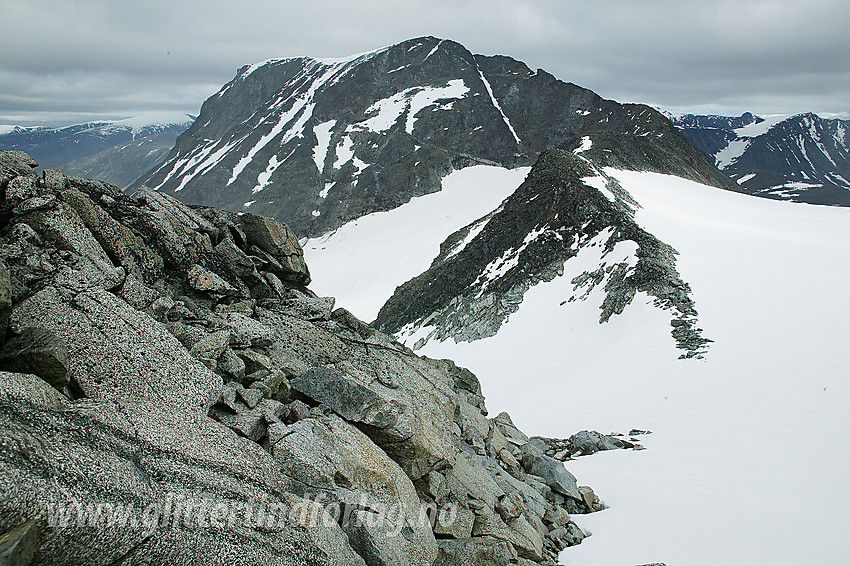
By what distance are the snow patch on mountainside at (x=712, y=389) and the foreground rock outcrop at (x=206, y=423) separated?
1969 millimetres

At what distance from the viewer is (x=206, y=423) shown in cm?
702

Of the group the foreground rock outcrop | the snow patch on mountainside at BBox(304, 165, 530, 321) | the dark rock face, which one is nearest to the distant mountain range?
the dark rock face

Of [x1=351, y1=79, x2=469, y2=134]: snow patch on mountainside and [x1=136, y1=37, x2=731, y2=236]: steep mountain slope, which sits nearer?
[x1=136, y1=37, x2=731, y2=236]: steep mountain slope

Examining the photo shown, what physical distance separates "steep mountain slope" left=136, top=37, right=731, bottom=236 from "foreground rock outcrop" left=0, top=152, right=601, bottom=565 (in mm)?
65719

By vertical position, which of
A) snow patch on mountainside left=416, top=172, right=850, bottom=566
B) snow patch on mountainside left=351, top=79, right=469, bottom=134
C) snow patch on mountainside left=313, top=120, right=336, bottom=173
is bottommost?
snow patch on mountainside left=416, top=172, right=850, bottom=566

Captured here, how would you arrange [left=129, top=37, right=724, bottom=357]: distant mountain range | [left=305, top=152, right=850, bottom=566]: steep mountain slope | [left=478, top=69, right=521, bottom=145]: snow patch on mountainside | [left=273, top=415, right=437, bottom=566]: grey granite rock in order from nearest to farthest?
[left=273, top=415, right=437, bottom=566]: grey granite rock
[left=305, top=152, right=850, bottom=566]: steep mountain slope
[left=129, top=37, right=724, bottom=357]: distant mountain range
[left=478, top=69, right=521, bottom=145]: snow patch on mountainside

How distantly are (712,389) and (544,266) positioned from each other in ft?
59.0

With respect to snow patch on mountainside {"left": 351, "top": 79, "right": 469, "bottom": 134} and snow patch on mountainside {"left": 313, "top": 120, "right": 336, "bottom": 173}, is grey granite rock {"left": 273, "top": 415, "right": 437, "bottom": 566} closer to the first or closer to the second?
snow patch on mountainside {"left": 313, "top": 120, "right": 336, "bottom": 173}

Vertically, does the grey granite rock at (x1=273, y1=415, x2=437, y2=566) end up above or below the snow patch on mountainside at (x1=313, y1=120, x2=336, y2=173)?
below

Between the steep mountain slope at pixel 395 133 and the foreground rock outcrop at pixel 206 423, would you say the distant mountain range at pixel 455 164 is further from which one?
the foreground rock outcrop at pixel 206 423

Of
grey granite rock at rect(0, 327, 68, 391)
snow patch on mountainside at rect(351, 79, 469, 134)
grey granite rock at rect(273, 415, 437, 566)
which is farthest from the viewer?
snow patch on mountainside at rect(351, 79, 469, 134)

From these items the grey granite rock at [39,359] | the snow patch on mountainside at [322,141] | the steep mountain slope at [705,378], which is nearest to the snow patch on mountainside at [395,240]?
the steep mountain slope at [705,378]

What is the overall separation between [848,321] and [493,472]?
604 inches

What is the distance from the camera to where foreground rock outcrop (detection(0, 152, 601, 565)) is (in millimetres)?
5284
